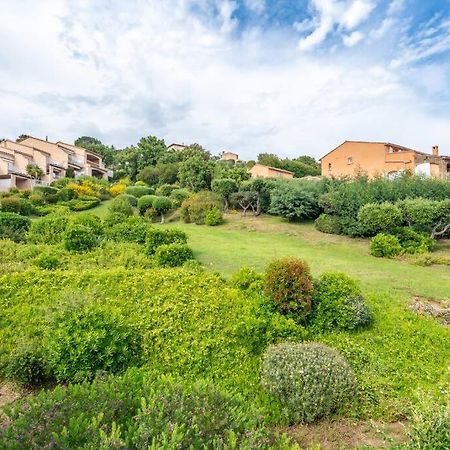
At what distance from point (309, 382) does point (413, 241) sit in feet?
41.5

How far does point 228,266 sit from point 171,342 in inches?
189

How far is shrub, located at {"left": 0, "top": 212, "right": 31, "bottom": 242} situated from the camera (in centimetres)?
1338

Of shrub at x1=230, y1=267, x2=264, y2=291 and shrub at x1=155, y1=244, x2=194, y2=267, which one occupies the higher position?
shrub at x1=155, y1=244, x2=194, y2=267

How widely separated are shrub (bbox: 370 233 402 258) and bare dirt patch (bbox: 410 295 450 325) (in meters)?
5.85

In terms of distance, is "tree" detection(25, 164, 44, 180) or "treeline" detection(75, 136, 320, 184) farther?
"tree" detection(25, 164, 44, 180)

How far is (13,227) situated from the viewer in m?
14.0

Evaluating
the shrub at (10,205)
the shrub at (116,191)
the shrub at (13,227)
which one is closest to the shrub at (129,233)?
the shrub at (13,227)

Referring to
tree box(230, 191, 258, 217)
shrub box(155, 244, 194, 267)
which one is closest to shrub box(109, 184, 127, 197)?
tree box(230, 191, 258, 217)

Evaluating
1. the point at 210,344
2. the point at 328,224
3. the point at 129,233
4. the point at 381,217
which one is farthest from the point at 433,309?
the point at 328,224

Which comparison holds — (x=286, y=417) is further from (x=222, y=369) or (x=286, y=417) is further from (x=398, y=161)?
(x=398, y=161)

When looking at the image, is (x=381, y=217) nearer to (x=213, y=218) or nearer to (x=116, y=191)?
(x=213, y=218)

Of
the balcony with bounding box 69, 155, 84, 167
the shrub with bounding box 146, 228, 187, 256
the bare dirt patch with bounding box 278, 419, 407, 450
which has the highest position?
the balcony with bounding box 69, 155, 84, 167

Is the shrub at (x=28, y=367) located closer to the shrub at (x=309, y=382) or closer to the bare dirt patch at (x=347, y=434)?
the shrub at (x=309, y=382)

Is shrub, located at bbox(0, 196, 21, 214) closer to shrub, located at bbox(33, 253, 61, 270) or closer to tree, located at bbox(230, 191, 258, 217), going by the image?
tree, located at bbox(230, 191, 258, 217)
